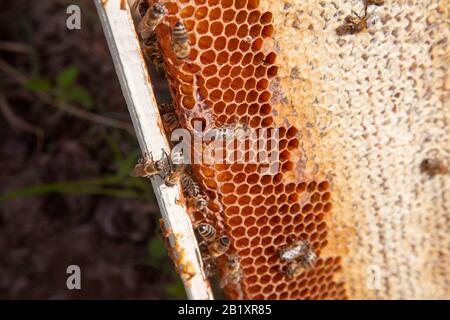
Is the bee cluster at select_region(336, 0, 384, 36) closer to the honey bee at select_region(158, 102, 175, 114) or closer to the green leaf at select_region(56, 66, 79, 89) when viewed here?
the honey bee at select_region(158, 102, 175, 114)

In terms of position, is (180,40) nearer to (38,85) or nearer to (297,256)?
(297,256)

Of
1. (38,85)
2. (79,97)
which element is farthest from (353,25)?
(38,85)

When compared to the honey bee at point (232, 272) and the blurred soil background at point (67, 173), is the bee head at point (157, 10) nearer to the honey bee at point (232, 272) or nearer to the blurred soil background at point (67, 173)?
the honey bee at point (232, 272)

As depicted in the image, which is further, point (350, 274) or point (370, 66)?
point (350, 274)

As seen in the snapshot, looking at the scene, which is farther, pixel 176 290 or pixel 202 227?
pixel 176 290

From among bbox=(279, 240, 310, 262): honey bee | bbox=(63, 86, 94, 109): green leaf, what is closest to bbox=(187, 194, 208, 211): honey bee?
bbox=(279, 240, 310, 262): honey bee
